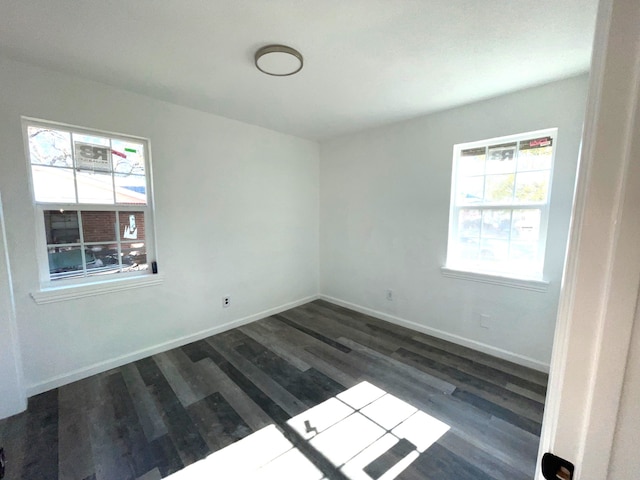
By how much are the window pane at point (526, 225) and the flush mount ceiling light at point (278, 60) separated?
2335 millimetres

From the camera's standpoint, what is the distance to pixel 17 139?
6.15ft

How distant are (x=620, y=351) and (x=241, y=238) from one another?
317 centimetres

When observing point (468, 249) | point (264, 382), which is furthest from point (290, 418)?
point (468, 249)

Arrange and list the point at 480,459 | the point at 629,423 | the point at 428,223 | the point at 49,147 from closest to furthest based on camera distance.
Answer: the point at 629,423 → the point at 480,459 → the point at 49,147 → the point at 428,223

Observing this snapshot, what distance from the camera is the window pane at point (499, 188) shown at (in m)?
2.46

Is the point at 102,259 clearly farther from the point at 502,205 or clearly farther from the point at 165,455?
the point at 502,205

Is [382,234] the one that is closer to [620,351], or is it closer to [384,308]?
[384,308]

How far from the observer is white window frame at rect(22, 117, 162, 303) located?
200 centimetres

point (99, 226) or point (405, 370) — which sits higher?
point (99, 226)

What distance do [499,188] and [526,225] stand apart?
0.43m

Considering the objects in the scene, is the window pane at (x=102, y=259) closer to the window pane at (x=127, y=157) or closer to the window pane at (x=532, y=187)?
the window pane at (x=127, y=157)

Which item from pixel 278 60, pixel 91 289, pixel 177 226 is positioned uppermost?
pixel 278 60

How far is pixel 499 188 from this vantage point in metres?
2.52

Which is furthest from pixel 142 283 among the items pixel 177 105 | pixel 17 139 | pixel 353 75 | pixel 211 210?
pixel 353 75
